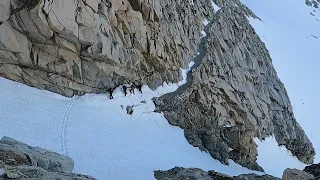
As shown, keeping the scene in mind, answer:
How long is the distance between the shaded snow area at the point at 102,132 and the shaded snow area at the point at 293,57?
1340 cm

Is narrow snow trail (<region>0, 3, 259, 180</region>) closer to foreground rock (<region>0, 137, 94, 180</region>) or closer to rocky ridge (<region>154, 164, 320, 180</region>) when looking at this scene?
rocky ridge (<region>154, 164, 320, 180</region>)

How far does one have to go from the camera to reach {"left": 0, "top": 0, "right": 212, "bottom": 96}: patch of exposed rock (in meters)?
26.4

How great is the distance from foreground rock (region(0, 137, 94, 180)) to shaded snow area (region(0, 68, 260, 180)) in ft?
16.8

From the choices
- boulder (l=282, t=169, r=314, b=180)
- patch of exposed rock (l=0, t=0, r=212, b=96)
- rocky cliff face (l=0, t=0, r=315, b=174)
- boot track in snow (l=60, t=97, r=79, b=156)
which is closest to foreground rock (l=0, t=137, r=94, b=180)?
boot track in snow (l=60, t=97, r=79, b=156)

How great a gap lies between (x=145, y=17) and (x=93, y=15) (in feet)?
25.1

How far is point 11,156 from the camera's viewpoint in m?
12.0

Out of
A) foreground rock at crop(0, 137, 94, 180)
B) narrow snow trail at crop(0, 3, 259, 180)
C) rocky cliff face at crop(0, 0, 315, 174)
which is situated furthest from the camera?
rocky cliff face at crop(0, 0, 315, 174)

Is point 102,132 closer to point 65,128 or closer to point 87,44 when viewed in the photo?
point 65,128

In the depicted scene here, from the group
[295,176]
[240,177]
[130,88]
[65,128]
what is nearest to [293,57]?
[130,88]

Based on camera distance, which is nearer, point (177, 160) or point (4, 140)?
point (4, 140)

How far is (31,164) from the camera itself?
12359 millimetres

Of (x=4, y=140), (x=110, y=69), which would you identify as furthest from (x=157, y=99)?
(x=4, y=140)

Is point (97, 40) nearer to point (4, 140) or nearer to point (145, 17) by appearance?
point (145, 17)

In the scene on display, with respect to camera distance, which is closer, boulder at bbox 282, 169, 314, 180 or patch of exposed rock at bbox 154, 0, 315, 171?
boulder at bbox 282, 169, 314, 180
